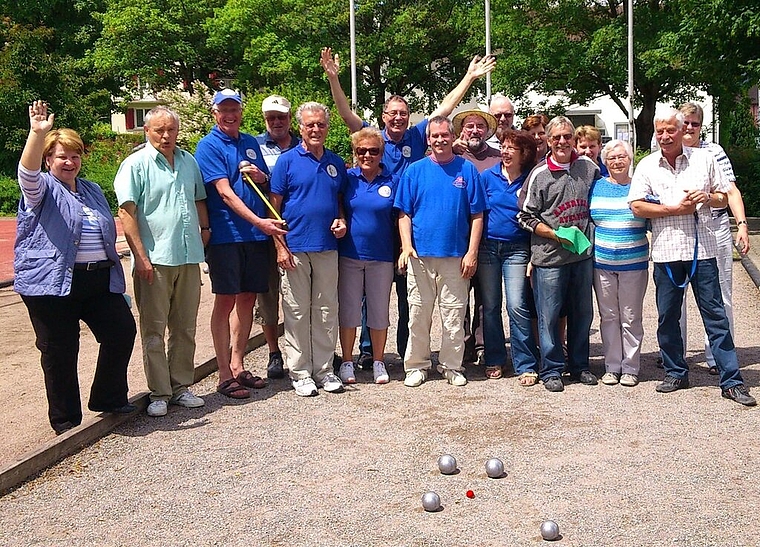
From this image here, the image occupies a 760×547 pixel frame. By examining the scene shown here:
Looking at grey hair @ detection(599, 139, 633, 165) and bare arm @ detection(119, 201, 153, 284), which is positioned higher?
grey hair @ detection(599, 139, 633, 165)

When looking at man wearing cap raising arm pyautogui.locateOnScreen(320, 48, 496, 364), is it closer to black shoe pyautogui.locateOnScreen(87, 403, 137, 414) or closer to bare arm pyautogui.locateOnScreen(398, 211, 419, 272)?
bare arm pyautogui.locateOnScreen(398, 211, 419, 272)

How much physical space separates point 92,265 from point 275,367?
2.26 meters

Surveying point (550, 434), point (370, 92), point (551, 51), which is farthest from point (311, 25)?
point (550, 434)

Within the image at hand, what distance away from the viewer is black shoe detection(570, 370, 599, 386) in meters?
7.44

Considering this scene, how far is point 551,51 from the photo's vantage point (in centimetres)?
3180

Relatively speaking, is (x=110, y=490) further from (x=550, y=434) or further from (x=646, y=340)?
(x=646, y=340)

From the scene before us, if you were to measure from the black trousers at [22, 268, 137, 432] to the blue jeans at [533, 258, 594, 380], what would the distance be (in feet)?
9.99

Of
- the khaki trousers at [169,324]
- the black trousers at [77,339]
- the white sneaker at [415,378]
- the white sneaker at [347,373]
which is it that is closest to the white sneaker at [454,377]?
the white sneaker at [415,378]

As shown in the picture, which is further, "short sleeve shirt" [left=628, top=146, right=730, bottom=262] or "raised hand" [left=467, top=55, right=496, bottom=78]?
"raised hand" [left=467, top=55, right=496, bottom=78]

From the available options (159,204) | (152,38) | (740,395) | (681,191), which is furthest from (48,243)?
(152,38)

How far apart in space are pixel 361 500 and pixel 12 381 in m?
4.17

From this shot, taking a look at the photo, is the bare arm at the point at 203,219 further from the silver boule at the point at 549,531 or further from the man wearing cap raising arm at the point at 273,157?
the silver boule at the point at 549,531

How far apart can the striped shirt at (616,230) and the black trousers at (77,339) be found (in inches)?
136

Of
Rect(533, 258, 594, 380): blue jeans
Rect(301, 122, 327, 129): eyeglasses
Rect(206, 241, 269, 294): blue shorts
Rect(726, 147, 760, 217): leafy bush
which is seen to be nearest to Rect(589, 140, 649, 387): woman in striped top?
Rect(533, 258, 594, 380): blue jeans
